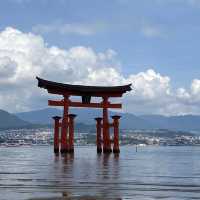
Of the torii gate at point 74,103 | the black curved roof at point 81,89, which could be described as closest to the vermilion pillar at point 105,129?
the torii gate at point 74,103

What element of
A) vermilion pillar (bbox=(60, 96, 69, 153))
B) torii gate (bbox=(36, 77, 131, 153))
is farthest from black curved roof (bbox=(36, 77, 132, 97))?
vermilion pillar (bbox=(60, 96, 69, 153))

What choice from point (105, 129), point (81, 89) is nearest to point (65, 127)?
point (81, 89)

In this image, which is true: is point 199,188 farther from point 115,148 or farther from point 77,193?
point 115,148

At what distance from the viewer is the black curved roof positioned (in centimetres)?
6919

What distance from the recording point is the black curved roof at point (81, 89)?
6919 centimetres

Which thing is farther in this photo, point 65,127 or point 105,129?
point 105,129

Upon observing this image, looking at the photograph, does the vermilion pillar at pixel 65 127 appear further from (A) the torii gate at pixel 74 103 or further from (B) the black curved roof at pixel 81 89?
(B) the black curved roof at pixel 81 89

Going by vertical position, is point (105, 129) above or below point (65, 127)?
below

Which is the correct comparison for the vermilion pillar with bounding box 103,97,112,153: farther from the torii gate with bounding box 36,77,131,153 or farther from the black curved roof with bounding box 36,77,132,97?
the black curved roof with bounding box 36,77,132,97

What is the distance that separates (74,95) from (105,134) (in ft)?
25.6

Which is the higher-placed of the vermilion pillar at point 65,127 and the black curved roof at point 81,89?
the black curved roof at point 81,89

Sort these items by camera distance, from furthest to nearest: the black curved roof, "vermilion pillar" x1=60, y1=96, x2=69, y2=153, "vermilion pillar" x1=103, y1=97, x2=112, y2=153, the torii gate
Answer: "vermilion pillar" x1=103, y1=97, x2=112, y2=153 < "vermilion pillar" x1=60, y1=96, x2=69, y2=153 < the torii gate < the black curved roof

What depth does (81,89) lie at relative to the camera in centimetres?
7181

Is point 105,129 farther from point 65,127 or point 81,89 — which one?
point 81,89
